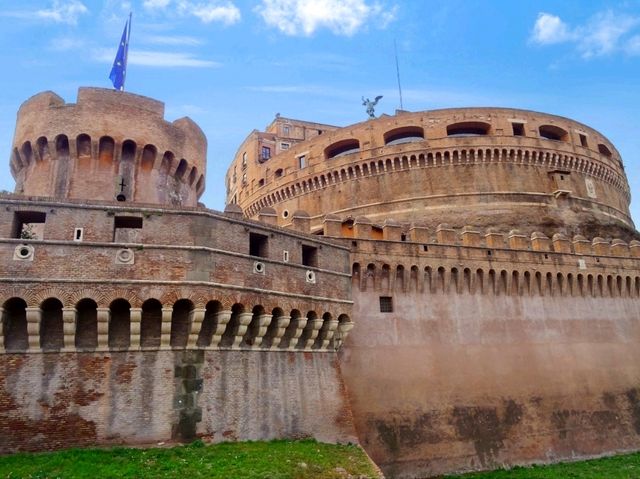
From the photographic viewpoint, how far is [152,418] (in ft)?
40.9

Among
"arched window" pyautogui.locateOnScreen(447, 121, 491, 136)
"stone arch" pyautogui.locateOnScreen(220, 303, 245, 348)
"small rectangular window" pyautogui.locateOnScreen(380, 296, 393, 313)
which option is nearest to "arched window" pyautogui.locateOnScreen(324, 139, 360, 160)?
"arched window" pyautogui.locateOnScreen(447, 121, 491, 136)

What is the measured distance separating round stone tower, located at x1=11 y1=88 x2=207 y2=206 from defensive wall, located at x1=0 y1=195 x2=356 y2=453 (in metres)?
2.39

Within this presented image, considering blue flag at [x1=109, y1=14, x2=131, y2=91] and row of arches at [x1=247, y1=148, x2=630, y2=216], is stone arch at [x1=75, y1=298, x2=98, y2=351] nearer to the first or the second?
blue flag at [x1=109, y1=14, x2=131, y2=91]

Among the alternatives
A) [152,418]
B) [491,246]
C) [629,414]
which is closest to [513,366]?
[491,246]

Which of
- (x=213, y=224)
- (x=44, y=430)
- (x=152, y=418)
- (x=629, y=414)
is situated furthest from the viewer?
(x=629, y=414)

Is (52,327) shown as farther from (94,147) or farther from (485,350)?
(485,350)

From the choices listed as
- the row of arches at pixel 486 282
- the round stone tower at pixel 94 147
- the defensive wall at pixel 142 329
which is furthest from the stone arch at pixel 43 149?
the row of arches at pixel 486 282

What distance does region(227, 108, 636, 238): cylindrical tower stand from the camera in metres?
30.8

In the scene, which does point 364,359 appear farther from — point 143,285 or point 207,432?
point 143,285

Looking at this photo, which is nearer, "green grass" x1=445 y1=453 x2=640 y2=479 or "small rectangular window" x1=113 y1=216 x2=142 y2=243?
"small rectangular window" x1=113 y1=216 x2=142 y2=243

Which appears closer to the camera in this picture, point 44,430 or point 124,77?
point 44,430

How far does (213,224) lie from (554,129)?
95.9 feet

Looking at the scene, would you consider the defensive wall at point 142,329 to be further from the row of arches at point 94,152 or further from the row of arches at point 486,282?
the row of arches at point 486,282

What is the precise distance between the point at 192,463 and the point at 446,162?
24920 millimetres
